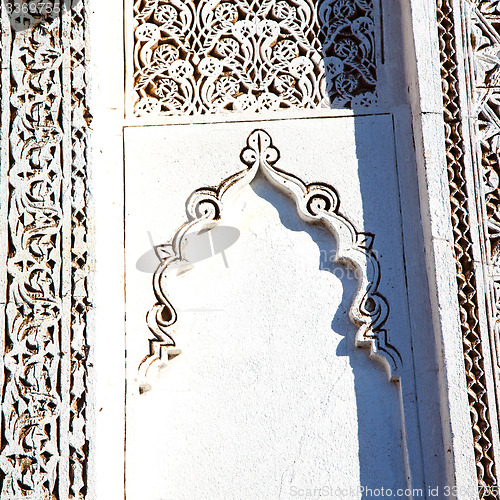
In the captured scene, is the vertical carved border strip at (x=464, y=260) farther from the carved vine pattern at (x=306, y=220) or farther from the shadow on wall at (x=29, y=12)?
the shadow on wall at (x=29, y=12)

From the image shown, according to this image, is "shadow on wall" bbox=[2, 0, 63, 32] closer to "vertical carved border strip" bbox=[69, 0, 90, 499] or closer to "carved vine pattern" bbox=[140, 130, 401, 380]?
"vertical carved border strip" bbox=[69, 0, 90, 499]

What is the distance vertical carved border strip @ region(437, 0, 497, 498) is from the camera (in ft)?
10.4

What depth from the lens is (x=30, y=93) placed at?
3453mm

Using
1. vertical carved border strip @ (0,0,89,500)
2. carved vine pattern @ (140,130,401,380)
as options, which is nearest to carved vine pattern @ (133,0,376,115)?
carved vine pattern @ (140,130,401,380)

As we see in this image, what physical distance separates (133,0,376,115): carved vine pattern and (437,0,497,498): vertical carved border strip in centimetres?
29

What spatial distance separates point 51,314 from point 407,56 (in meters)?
1.60

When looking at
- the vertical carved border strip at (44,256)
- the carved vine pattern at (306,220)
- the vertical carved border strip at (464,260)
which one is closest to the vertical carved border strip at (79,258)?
the vertical carved border strip at (44,256)

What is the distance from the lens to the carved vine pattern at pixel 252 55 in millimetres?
3654

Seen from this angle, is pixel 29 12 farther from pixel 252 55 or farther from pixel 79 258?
pixel 79 258

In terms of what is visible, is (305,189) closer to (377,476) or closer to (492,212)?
(492,212)

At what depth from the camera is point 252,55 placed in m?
3.69

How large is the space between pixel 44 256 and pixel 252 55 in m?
1.10

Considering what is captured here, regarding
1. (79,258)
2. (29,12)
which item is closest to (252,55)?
(29,12)

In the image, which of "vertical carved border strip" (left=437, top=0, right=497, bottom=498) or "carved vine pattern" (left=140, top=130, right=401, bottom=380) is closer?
"vertical carved border strip" (left=437, top=0, right=497, bottom=498)
